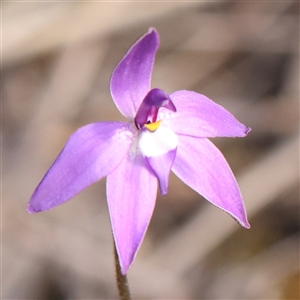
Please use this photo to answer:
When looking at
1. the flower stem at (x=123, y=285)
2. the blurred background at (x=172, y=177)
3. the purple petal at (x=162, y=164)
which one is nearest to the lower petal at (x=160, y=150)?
the purple petal at (x=162, y=164)

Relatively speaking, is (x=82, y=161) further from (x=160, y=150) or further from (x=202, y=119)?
(x=202, y=119)

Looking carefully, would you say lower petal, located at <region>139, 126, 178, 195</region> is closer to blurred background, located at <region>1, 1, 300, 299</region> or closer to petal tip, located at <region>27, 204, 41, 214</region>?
petal tip, located at <region>27, 204, 41, 214</region>

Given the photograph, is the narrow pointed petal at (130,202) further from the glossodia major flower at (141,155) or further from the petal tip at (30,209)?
the petal tip at (30,209)

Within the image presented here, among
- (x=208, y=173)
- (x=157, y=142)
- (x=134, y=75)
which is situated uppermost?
(x=134, y=75)

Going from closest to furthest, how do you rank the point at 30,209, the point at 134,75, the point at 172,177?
the point at 30,209 → the point at 134,75 → the point at 172,177

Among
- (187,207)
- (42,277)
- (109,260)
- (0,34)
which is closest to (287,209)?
(187,207)

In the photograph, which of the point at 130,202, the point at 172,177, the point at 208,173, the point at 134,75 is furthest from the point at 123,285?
the point at 172,177

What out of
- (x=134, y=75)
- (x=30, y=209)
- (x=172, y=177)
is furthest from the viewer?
(x=172, y=177)
